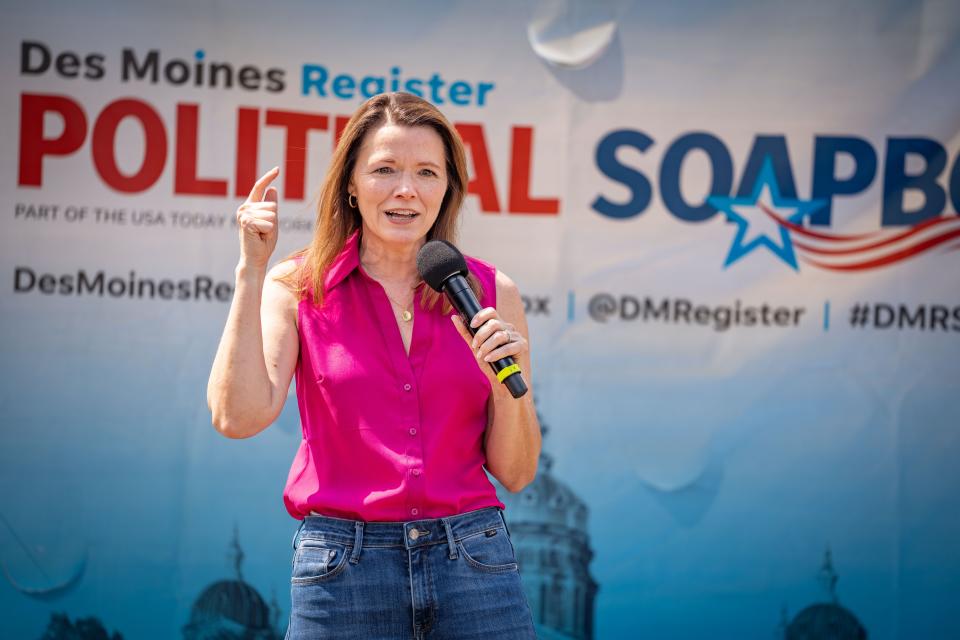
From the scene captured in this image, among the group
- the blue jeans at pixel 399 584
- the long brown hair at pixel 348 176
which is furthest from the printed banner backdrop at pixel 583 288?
the blue jeans at pixel 399 584

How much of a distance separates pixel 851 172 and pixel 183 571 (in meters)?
3.32

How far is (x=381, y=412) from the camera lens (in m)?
1.90

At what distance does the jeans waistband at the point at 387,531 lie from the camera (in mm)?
1848

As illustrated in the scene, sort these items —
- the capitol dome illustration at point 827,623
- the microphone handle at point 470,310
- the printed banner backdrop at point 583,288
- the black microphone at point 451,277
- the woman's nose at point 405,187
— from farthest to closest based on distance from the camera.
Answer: the capitol dome illustration at point 827,623
the printed banner backdrop at point 583,288
the woman's nose at point 405,187
the black microphone at point 451,277
the microphone handle at point 470,310

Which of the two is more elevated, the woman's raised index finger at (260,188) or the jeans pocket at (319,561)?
the woman's raised index finger at (260,188)

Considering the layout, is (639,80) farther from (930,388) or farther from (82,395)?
(82,395)

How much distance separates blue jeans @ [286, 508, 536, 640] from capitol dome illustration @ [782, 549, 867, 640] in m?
2.63

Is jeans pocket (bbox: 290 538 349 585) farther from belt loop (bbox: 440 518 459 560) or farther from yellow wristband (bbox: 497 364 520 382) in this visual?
yellow wristband (bbox: 497 364 520 382)

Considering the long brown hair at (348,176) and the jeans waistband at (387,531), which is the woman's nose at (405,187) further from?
the jeans waistband at (387,531)

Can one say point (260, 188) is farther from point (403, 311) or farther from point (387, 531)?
point (387, 531)

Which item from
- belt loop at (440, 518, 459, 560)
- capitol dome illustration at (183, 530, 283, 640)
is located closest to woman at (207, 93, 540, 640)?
belt loop at (440, 518, 459, 560)

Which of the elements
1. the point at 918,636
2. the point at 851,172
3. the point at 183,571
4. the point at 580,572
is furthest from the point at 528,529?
the point at 851,172

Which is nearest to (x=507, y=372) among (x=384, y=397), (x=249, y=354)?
(x=384, y=397)

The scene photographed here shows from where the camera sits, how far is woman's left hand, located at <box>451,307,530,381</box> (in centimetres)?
180
